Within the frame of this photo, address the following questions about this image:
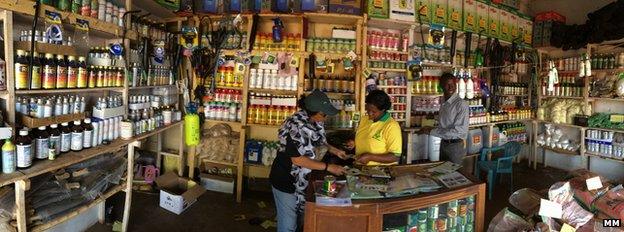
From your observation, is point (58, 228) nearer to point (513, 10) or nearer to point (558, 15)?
point (513, 10)

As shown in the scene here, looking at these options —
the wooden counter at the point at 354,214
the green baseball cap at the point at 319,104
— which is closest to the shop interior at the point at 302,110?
the wooden counter at the point at 354,214

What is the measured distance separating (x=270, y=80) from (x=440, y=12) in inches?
106

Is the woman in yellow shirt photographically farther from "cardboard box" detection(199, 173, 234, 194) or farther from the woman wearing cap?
"cardboard box" detection(199, 173, 234, 194)

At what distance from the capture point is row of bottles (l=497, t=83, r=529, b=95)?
6.47 meters

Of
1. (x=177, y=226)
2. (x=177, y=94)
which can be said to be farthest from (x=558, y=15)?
(x=177, y=226)

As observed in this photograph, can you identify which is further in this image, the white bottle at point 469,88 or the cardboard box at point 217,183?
the white bottle at point 469,88

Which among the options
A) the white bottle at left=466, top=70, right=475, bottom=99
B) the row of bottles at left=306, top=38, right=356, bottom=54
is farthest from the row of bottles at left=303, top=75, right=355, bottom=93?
the white bottle at left=466, top=70, right=475, bottom=99

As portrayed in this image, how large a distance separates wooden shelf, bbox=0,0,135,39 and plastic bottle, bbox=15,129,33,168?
77cm

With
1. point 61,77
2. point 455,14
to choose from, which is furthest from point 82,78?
point 455,14

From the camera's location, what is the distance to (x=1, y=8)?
2.18m

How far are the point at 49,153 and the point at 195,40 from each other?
249 centimetres

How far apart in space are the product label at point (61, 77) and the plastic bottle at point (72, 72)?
0.04 metres

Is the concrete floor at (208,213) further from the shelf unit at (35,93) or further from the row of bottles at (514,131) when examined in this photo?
the row of bottles at (514,131)

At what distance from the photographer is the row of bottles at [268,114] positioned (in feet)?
15.2
